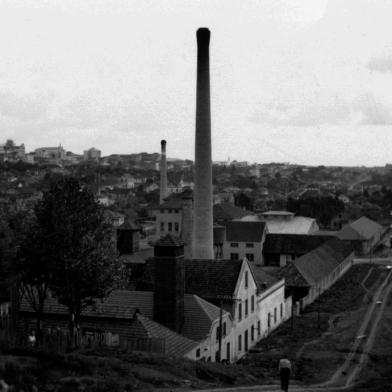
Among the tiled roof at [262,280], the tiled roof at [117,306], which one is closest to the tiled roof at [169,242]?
the tiled roof at [117,306]

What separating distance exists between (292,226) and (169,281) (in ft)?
226

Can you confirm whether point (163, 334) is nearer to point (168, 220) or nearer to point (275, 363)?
point (275, 363)

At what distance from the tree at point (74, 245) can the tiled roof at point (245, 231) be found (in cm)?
5432

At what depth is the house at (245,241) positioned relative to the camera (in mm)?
79000

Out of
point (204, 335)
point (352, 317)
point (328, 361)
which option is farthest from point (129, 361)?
point (352, 317)

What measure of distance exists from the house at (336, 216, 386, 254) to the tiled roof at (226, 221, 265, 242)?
55.6 feet

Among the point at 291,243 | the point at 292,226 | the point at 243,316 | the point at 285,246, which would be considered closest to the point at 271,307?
the point at 243,316

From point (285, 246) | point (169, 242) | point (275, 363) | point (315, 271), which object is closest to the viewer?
point (169, 242)

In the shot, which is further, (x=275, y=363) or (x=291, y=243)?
(x=291, y=243)

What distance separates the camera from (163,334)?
28.2m

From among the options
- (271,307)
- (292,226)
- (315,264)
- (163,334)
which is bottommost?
(271,307)

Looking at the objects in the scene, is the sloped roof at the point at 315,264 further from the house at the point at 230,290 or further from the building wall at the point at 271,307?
the house at the point at 230,290

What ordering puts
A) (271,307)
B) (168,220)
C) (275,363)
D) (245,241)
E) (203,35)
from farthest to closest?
(168,220) → (245,241) → (203,35) → (271,307) → (275,363)

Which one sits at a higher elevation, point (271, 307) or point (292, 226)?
point (292, 226)
